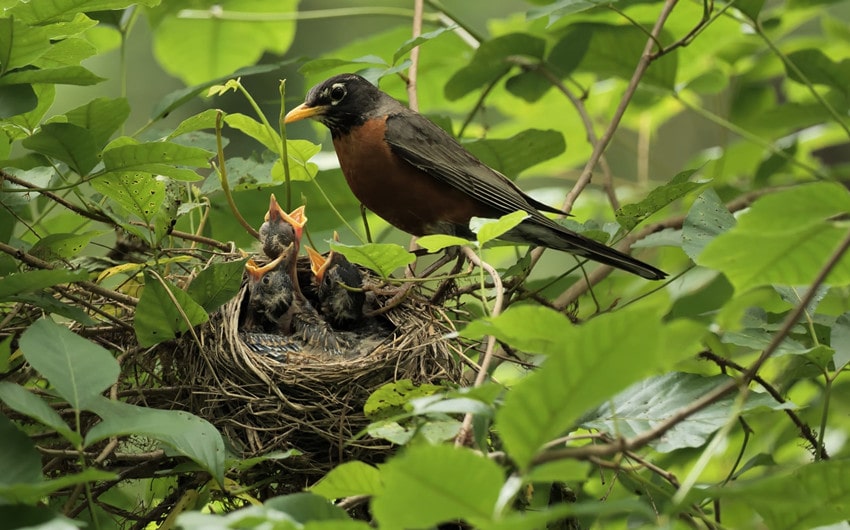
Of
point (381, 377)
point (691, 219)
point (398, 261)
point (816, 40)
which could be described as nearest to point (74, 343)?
point (398, 261)

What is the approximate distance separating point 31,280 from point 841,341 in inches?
70.1

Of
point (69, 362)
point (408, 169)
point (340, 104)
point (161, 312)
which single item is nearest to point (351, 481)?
point (69, 362)

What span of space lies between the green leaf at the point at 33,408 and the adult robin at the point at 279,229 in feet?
5.73

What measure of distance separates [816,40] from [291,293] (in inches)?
102

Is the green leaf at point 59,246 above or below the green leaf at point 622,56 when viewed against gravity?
below

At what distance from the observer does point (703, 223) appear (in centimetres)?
230

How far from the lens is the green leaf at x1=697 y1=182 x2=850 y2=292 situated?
4.55 feet

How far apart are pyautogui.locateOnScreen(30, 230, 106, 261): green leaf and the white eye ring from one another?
1.56 m

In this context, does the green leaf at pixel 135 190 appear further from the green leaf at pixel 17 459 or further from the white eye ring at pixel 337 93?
the white eye ring at pixel 337 93

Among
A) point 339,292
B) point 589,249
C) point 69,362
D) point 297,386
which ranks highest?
point 69,362

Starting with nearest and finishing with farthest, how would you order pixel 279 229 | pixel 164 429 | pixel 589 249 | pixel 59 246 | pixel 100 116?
pixel 164 429, pixel 100 116, pixel 59 246, pixel 589 249, pixel 279 229

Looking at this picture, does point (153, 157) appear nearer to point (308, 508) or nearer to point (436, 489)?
point (308, 508)

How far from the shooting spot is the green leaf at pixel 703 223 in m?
2.24

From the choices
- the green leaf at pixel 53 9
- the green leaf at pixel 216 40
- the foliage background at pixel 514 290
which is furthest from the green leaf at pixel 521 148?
the green leaf at pixel 53 9
